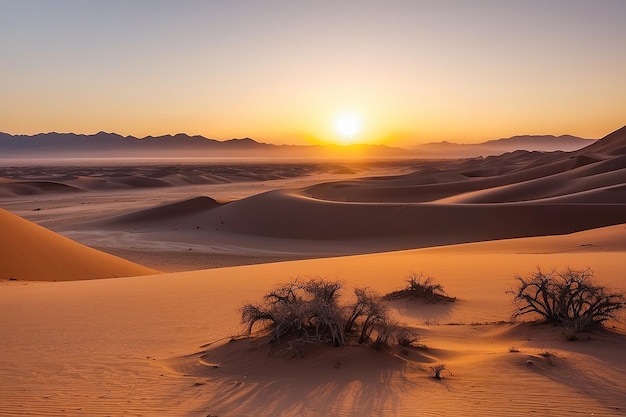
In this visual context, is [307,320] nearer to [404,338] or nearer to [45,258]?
[404,338]

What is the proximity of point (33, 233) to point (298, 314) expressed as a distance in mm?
13028

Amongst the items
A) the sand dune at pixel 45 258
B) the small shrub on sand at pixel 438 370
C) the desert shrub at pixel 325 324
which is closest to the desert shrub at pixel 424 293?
the desert shrub at pixel 325 324

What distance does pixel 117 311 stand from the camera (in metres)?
9.53

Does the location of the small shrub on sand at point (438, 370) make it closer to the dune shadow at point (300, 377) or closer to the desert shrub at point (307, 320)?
the dune shadow at point (300, 377)

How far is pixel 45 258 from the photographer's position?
15.6 metres

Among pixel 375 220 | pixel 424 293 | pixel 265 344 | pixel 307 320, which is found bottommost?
pixel 375 220

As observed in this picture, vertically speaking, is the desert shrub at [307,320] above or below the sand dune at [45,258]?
above

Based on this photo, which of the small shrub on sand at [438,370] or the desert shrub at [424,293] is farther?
the desert shrub at [424,293]

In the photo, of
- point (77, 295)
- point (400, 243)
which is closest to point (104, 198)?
point (400, 243)

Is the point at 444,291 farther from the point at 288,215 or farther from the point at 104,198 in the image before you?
the point at 104,198

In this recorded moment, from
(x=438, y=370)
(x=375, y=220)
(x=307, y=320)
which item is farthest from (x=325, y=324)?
(x=375, y=220)

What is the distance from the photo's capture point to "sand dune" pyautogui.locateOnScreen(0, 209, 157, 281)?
14555 millimetres

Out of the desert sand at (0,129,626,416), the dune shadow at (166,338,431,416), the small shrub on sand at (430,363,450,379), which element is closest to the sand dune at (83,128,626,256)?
the desert sand at (0,129,626,416)

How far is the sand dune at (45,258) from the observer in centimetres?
1455
